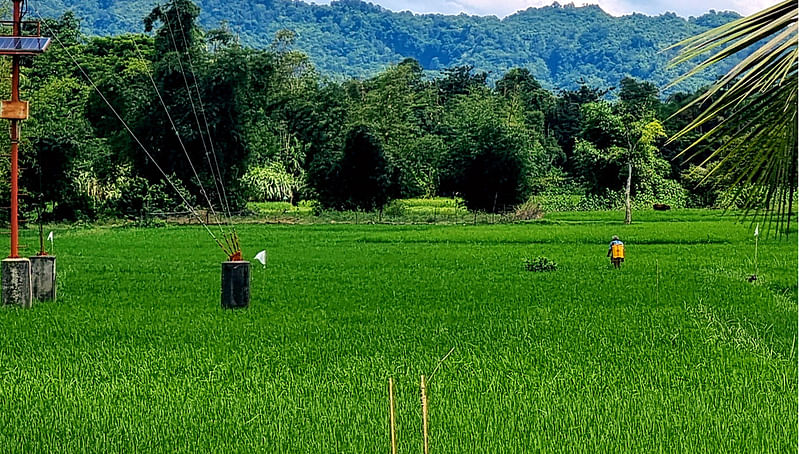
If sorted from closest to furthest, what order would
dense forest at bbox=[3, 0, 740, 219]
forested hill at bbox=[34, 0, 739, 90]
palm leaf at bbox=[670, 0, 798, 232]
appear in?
palm leaf at bbox=[670, 0, 798, 232] → dense forest at bbox=[3, 0, 740, 219] → forested hill at bbox=[34, 0, 739, 90]

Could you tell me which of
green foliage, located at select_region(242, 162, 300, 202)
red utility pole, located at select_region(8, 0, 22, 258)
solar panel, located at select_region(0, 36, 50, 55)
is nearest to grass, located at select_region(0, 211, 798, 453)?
red utility pole, located at select_region(8, 0, 22, 258)

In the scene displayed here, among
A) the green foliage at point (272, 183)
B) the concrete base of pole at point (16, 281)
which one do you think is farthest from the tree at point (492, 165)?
the concrete base of pole at point (16, 281)

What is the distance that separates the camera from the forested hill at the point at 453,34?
127m

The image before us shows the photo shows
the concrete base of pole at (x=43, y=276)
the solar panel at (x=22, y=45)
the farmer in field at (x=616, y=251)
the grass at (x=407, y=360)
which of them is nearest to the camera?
the grass at (x=407, y=360)

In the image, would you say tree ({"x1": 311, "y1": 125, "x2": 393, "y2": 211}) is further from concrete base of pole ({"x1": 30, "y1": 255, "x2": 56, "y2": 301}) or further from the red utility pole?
the red utility pole

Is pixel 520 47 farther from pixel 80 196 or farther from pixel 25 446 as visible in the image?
pixel 25 446

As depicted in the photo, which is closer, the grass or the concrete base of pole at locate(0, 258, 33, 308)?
the grass

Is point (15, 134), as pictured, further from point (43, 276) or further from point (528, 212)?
point (528, 212)

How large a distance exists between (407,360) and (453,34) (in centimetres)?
15183

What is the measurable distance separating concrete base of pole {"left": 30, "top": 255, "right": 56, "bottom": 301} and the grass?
0.29 metres

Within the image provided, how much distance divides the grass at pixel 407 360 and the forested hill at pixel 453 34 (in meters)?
107

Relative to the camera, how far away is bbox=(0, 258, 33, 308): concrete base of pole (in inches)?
396

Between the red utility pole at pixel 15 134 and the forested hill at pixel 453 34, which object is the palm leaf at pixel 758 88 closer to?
the red utility pole at pixel 15 134

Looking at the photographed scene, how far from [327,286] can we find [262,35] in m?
137
